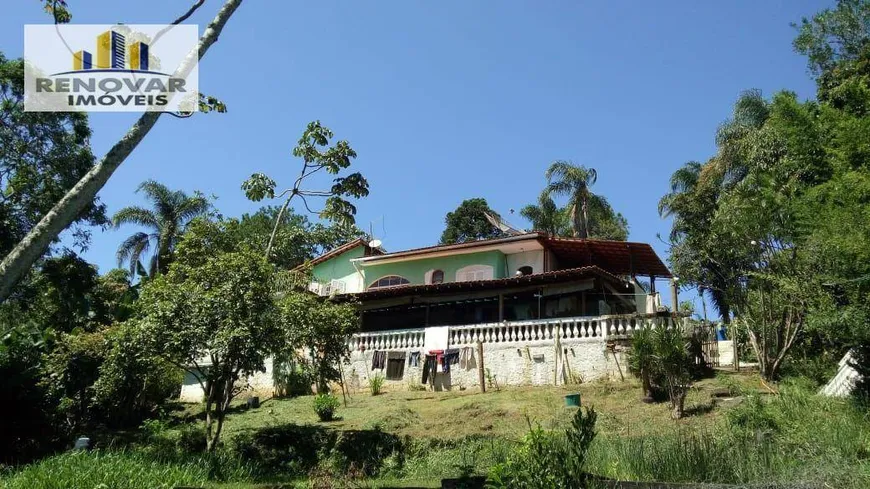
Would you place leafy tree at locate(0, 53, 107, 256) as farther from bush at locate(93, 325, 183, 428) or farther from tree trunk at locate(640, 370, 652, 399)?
tree trunk at locate(640, 370, 652, 399)

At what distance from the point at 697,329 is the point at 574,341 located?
3444 millimetres

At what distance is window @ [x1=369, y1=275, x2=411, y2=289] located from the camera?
29.8 meters

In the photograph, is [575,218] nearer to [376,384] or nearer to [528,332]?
[528,332]

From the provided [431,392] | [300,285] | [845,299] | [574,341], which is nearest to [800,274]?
[845,299]

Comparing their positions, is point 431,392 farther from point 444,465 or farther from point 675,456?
point 675,456

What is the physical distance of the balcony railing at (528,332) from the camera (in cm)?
1887

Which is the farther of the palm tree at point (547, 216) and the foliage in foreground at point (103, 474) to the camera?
the palm tree at point (547, 216)

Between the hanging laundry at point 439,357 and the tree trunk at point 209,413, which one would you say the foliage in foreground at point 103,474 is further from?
the hanging laundry at point 439,357

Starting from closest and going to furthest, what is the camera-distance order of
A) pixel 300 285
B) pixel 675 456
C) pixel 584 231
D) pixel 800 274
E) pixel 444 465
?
pixel 675 456 → pixel 444 465 → pixel 800 274 → pixel 300 285 → pixel 584 231

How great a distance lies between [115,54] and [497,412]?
39.4 ft

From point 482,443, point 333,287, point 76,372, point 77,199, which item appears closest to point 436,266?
point 333,287

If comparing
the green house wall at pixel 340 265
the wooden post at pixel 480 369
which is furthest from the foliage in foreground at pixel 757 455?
the green house wall at pixel 340 265

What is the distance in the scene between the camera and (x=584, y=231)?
37188 mm

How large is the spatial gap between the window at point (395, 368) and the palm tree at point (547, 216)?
1916 centimetres
